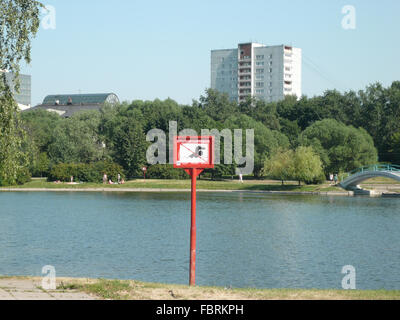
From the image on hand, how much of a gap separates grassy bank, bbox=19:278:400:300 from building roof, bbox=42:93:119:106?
12914cm

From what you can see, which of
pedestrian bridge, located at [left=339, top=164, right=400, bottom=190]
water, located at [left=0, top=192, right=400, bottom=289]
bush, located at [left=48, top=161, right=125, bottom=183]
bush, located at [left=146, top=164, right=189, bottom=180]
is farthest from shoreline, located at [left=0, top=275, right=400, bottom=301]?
bush, located at [left=146, top=164, right=189, bottom=180]

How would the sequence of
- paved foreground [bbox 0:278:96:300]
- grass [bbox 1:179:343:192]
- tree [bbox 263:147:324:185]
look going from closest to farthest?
paved foreground [bbox 0:278:96:300] < tree [bbox 263:147:324:185] < grass [bbox 1:179:343:192]

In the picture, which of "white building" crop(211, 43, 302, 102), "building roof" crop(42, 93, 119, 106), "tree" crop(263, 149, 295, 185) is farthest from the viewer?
"white building" crop(211, 43, 302, 102)

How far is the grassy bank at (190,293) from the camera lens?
11.1 metres

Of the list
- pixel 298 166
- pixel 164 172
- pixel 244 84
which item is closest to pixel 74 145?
pixel 164 172

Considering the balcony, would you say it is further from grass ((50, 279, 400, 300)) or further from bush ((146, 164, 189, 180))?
grass ((50, 279, 400, 300))

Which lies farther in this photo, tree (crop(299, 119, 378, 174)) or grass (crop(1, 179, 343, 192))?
tree (crop(299, 119, 378, 174))

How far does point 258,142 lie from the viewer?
78.7 meters

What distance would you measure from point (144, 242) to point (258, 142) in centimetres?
5161

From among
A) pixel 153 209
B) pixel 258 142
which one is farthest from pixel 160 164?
pixel 153 209

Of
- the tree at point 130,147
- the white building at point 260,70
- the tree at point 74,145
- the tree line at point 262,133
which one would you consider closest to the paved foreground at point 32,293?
the tree line at point 262,133

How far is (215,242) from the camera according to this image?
28.8m

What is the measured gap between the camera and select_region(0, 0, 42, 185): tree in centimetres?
1605

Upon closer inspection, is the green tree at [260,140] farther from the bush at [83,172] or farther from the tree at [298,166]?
the bush at [83,172]
